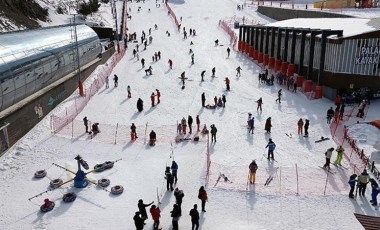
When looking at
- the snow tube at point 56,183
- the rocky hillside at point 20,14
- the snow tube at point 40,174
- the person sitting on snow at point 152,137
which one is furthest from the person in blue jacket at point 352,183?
the rocky hillside at point 20,14

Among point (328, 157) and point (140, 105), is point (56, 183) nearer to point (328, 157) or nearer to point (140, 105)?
point (140, 105)

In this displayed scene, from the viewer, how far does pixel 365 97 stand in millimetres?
27672

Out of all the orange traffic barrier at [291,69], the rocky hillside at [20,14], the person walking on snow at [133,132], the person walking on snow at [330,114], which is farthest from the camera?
the rocky hillside at [20,14]

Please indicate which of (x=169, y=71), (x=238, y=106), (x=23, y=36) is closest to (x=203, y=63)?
(x=169, y=71)

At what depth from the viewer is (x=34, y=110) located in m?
22.8

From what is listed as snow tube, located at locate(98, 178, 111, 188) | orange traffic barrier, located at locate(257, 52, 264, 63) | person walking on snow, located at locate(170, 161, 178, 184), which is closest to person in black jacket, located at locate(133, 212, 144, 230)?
person walking on snow, located at locate(170, 161, 178, 184)

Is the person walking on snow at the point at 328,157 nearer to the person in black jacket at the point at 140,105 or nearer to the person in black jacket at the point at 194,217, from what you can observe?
the person in black jacket at the point at 194,217

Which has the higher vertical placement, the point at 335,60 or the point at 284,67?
the point at 335,60

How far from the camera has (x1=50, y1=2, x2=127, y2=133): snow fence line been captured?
23.5m

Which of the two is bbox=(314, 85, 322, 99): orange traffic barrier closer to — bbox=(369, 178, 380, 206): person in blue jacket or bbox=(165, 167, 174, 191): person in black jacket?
bbox=(369, 178, 380, 206): person in blue jacket

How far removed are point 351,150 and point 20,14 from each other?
47.4m

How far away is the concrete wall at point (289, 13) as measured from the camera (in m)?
55.4

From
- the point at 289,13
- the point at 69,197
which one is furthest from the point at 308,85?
the point at 289,13

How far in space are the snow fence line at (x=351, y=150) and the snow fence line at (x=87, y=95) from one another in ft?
51.0
